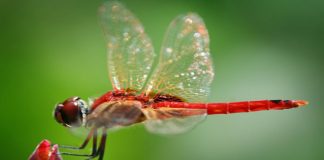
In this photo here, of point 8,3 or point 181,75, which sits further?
point 8,3

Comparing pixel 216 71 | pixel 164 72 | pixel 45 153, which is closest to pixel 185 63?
pixel 164 72

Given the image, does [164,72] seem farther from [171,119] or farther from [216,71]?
[216,71]

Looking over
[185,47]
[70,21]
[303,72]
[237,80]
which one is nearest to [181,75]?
[185,47]

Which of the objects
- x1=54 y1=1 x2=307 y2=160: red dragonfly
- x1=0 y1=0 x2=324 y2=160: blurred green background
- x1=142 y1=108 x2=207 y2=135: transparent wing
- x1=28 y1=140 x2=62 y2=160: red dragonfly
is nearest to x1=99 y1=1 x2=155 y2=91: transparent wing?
x1=54 y1=1 x2=307 y2=160: red dragonfly

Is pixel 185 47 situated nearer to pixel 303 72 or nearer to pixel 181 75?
pixel 181 75

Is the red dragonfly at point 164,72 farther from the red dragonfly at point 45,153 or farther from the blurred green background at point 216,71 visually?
the blurred green background at point 216,71

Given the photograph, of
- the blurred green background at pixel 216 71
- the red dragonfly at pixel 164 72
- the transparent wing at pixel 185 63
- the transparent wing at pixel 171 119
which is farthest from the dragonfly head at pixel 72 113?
the blurred green background at pixel 216 71

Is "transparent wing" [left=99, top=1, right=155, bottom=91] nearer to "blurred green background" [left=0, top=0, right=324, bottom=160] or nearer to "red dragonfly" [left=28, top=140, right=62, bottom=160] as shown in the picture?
"red dragonfly" [left=28, top=140, right=62, bottom=160]
